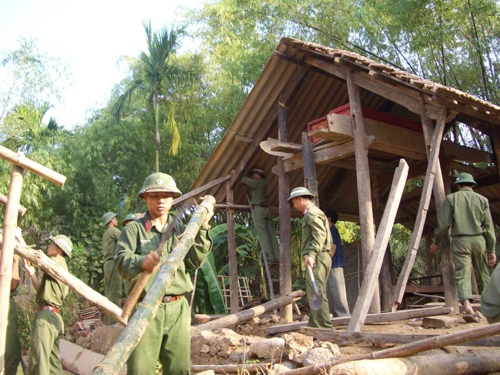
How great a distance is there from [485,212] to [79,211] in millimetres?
11876

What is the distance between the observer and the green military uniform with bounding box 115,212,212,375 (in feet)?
13.3

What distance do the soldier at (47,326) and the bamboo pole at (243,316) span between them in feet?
6.90

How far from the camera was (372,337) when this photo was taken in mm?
6027

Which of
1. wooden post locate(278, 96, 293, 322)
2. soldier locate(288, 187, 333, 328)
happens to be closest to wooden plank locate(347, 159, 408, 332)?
soldier locate(288, 187, 333, 328)

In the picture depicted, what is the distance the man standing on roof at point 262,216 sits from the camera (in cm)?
1086

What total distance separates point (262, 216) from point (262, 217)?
0.07ft

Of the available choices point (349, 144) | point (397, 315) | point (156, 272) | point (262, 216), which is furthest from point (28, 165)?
point (262, 216)

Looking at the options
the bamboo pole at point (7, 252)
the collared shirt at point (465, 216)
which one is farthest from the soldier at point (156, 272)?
the collared shirt at point (465, 216)

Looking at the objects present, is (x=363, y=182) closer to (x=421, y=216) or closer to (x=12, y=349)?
(x=421, y=216)

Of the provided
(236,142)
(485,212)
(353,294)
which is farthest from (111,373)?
(353,294)

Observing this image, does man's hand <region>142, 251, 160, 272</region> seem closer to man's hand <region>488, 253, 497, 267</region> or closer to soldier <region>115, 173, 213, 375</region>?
soldier <region>115, 173, 213, 375</region>

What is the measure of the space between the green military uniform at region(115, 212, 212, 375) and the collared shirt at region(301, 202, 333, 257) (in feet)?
9.31

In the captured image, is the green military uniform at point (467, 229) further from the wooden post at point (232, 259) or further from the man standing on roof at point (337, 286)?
the wooden post at point (232, 259)

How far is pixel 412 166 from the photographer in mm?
10398
